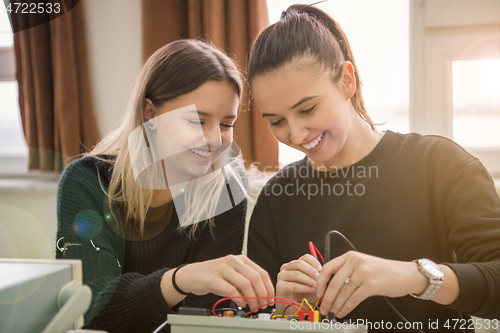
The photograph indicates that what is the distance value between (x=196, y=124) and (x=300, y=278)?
1.68ft

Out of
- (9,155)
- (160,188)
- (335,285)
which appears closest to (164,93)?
(160,188)

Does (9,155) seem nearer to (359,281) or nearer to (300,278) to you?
(300,278)

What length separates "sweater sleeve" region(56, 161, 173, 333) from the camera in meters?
0.84

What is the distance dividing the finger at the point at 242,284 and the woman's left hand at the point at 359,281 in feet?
0.40

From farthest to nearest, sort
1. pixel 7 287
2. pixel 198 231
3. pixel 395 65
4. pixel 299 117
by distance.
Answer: pixel 395 65, pixel 198 231, pixel 299 117, pixel 7 287

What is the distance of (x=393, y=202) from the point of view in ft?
3.19

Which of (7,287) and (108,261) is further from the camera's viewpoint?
(108,261)

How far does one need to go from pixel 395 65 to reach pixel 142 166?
130cm

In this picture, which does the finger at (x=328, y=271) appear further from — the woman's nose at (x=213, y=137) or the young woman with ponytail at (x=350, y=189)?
the woman's nose at (x=213, y=137)

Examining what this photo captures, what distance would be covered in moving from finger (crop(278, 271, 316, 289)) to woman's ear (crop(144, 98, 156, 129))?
0.62 m

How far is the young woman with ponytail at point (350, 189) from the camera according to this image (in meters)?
0.80

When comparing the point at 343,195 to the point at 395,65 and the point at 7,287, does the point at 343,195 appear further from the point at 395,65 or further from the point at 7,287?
the point at 395,65

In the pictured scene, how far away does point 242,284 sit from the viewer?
67 cm

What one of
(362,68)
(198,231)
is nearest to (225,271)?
(198,231)
